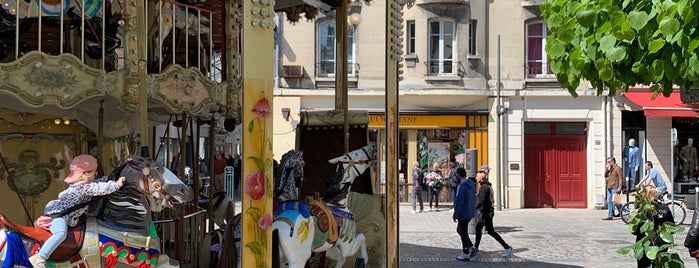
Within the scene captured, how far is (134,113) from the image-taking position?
786cm

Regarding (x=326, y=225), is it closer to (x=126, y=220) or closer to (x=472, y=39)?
(x=126, y=220)

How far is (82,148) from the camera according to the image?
8.28 meters

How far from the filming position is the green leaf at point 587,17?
514cm

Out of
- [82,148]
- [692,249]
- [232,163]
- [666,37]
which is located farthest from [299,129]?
[232,163]

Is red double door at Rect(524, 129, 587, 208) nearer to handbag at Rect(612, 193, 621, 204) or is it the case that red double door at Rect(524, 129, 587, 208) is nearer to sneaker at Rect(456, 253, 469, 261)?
handbag at Rect(612, 193, 621, 204)

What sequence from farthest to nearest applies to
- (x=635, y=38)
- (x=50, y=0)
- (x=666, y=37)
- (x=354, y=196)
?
1. (x=354, y=196)
2. (x=50, y=0)
3. (x=635, y=38)
4. (x=666, y=37)

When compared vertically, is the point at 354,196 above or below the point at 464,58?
below

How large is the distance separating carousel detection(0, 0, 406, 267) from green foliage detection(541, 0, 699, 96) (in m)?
2.53

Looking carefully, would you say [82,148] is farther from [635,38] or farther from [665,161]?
[665,161]

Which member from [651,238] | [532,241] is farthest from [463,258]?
[651,238]

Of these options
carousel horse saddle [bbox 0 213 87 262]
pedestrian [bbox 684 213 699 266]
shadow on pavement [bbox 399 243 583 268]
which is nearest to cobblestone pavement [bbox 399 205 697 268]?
shadow on pavement [bbox 399 243 583 268]

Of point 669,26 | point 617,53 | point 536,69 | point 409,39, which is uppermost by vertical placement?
point 409,39

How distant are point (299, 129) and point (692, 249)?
5.46m

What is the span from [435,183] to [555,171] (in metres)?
4.34
